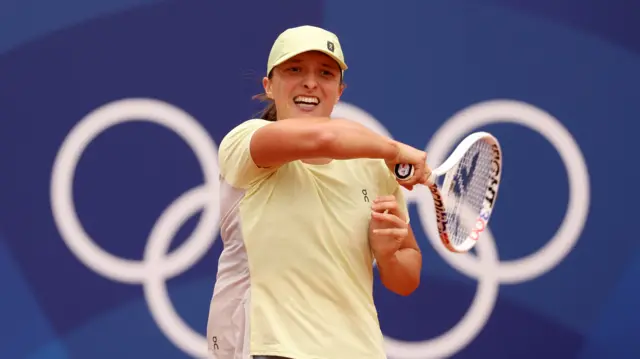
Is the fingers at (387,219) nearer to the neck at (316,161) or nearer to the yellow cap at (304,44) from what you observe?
the neck at (316,161)

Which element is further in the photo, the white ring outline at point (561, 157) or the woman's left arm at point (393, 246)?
the white ring outline at point (561, 157)

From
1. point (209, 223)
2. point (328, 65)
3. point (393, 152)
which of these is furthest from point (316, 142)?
point (209, 223)

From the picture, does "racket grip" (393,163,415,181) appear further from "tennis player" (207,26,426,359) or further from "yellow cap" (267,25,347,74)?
"yellow cap" (267,25,347,74)

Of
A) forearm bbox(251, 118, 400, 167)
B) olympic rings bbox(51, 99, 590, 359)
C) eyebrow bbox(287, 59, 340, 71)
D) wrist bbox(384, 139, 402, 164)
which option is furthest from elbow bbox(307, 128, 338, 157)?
olympic rings bbox(51, 99, 590, 359)

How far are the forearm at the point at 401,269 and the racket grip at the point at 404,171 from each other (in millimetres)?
310

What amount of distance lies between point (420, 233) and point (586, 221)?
0.77m

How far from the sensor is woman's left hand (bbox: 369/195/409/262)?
9.66 feet

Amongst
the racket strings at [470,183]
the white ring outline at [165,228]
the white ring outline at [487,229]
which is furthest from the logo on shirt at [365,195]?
the white ring outline at [165,228]

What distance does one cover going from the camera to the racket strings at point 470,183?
3.36 m

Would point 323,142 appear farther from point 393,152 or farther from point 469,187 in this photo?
point 469,187

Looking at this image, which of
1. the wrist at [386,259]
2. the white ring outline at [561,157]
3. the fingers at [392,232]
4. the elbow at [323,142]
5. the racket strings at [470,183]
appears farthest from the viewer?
the white ring outline at [561,157]

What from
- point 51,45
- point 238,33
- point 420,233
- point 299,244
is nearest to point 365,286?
point 299,244

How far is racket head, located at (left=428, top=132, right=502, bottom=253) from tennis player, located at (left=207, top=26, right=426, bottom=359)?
219 millimetres

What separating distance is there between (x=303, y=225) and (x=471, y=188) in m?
0.82
